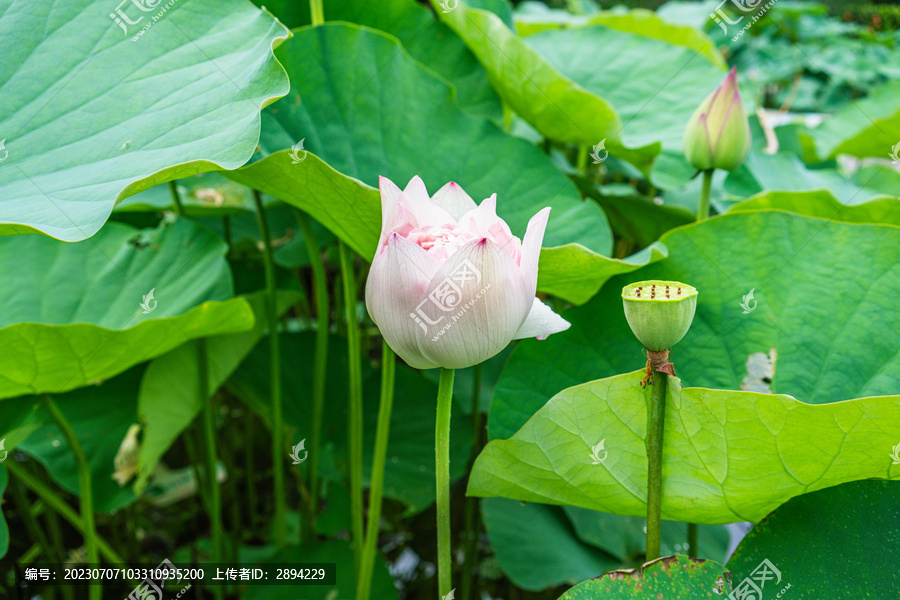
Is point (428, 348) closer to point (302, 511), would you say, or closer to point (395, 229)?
point (395, 229)

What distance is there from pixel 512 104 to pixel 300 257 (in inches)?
14.7

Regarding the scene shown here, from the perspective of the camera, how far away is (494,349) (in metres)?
0.42

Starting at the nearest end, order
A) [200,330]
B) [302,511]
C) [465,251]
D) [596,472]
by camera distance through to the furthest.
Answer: [465,251]
[596,472]
[200,330]
[302,511]

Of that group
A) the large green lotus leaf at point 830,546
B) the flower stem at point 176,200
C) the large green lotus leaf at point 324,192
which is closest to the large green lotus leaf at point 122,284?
the flower stem at point 176,200

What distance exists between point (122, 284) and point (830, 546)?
0.78 m

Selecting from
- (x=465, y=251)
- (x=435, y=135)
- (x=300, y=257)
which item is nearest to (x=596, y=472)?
(x=465, y=251)

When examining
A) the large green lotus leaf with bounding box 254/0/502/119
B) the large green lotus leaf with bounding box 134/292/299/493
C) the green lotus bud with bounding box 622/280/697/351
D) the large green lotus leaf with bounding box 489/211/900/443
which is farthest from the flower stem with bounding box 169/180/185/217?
the green lotus bud with bounding box 622/280/697/351

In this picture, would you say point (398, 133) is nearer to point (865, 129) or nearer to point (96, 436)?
point (96, 436)

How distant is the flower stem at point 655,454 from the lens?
0.45 meters

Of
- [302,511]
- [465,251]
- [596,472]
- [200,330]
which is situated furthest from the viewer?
[302,511]

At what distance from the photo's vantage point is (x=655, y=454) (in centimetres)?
46

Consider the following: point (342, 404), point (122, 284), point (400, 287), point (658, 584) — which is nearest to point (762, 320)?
point (658, 584)

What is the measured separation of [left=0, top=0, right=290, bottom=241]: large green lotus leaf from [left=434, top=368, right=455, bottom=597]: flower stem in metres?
0.22

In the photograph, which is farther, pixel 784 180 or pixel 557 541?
pixel 784 180
